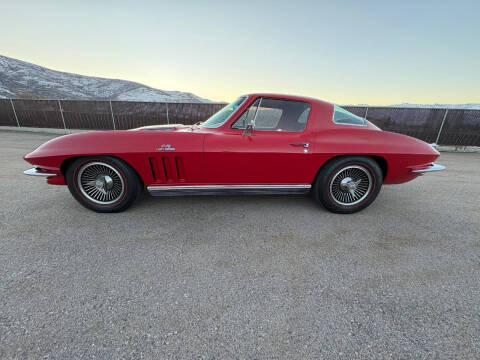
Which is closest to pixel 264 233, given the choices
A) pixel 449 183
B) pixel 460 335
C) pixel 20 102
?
pixel 460 335

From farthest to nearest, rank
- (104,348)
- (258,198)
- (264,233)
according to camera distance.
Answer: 1. (258,198)
2. (264,233)
3. (104,348)

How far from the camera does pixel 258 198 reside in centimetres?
299

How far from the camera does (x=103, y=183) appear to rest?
2412mm

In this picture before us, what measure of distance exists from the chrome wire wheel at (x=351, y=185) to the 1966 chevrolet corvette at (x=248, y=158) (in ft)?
0.04

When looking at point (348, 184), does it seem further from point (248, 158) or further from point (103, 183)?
point (103, 183)

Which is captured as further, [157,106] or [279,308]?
[157,106]

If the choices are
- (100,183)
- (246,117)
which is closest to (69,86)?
(100,183)

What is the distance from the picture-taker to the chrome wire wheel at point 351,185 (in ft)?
8.47

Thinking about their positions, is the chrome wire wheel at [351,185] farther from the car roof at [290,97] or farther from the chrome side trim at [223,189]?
the car roof at [290,97]

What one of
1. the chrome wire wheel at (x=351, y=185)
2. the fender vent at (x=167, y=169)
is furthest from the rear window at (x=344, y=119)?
the fender vent at (x=167, y=169)

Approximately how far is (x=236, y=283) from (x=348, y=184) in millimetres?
1922

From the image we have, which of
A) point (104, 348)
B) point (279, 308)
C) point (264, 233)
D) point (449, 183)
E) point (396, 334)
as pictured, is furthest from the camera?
point (449, 183)

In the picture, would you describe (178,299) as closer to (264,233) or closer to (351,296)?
(264,233)

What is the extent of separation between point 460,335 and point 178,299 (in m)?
1.73
